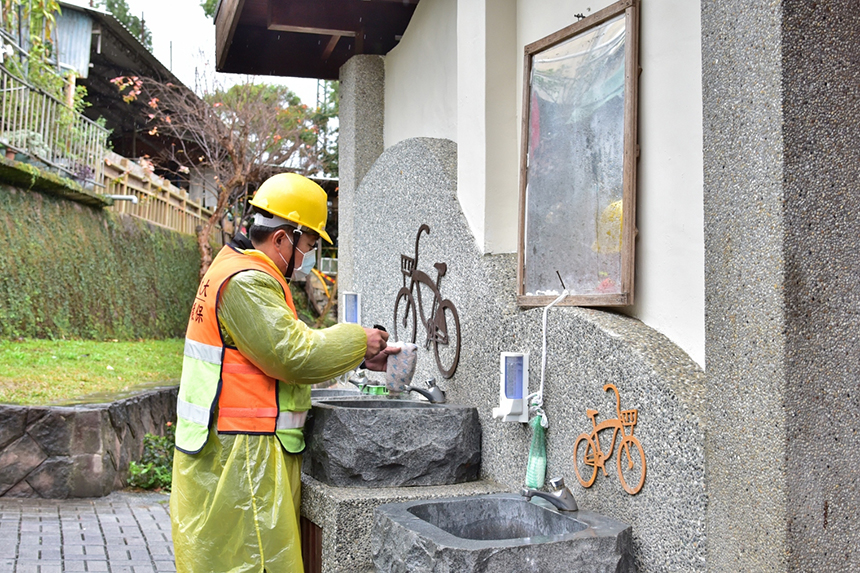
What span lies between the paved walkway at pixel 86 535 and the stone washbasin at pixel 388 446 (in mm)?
2124

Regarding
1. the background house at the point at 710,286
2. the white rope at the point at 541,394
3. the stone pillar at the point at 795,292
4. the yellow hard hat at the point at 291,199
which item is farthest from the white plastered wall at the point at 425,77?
the stone pillar at the point at 795,292

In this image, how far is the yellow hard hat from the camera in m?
3.33

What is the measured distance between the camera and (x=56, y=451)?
638cm

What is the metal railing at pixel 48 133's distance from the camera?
38.1 feet

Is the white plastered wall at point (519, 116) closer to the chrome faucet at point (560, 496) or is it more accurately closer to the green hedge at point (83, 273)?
the chrome faucet at point (560, 496)

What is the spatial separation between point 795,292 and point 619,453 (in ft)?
3.21

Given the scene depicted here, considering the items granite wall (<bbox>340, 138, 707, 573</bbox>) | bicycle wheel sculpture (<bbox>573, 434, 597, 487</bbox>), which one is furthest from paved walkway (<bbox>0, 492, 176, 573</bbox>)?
bicycle wheel sculpture (<bbox>573, 434, 597, 487</bbox>)

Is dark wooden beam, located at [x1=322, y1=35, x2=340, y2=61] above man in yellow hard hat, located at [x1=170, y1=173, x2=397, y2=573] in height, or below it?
above

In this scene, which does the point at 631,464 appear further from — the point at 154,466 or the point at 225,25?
the point at 154,466

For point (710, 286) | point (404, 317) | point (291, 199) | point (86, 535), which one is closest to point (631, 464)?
point (710, 286)

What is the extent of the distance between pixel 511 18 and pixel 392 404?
210cm

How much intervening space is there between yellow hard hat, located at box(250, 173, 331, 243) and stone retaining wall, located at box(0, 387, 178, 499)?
4.01 metres

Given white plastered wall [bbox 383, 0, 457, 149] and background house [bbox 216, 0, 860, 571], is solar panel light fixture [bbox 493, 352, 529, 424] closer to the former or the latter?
background house [bbox 216, 0, 860, 571]

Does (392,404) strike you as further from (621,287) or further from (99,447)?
(99,447)
